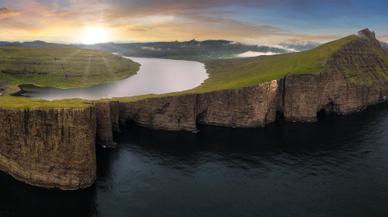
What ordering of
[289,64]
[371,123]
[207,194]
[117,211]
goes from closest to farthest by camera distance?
[117,211] → [207,194] → [371,123] → [289,64]

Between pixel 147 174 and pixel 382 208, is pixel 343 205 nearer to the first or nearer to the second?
pixel 382 208

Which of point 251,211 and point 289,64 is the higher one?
point 289,64

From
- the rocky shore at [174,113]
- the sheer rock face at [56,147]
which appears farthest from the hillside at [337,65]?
the sheer rock face at [56,147]

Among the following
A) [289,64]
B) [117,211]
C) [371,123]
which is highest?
[289,64]

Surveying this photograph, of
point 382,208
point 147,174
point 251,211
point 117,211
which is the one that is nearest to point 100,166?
point 147,174

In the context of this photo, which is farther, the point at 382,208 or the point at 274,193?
the point at 274,193

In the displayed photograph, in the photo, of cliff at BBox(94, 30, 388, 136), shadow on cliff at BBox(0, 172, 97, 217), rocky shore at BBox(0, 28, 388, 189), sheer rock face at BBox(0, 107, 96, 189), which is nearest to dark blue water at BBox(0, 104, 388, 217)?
shadow on cliff at BBox(0, 172, 97, 217)

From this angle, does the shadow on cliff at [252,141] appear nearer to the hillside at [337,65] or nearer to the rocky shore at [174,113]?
the rocky shore at [174,113]
